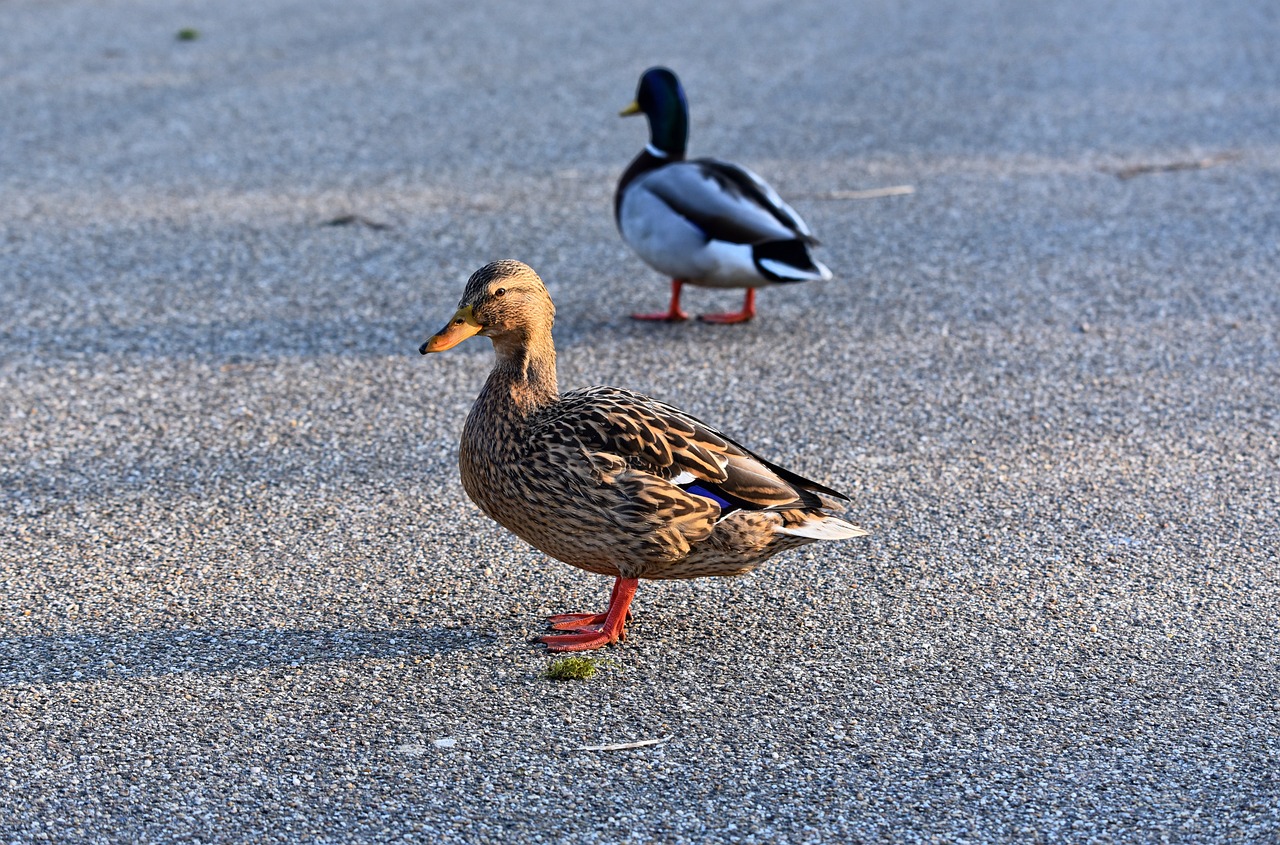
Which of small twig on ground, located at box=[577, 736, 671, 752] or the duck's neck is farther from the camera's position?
the duck's neck

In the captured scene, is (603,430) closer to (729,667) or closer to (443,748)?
(729,667)

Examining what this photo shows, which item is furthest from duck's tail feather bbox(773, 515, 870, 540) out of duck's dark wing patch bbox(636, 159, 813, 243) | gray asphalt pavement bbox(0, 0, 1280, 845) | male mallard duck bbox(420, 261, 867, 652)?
duck's dark wing patch bbox(636, 159, 813, 243)

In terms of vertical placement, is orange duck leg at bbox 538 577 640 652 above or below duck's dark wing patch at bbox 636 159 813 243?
below

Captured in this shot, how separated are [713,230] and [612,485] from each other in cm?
251

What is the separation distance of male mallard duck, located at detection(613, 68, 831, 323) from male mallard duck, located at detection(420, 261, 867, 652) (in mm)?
2143

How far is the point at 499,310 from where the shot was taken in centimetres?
357

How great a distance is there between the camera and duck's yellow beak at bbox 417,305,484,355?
3561 mm

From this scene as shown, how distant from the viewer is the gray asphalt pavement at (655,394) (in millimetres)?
2920

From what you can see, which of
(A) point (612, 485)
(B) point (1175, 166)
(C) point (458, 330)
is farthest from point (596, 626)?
(B) point (1175, 166)

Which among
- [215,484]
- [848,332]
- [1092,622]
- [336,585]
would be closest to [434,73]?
[848,332]

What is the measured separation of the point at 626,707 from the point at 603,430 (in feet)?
2.28

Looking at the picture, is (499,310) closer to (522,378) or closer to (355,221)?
(522,378)

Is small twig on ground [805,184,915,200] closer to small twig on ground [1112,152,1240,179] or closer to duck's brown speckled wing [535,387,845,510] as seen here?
small twig on ground [1112,152,1240,179]

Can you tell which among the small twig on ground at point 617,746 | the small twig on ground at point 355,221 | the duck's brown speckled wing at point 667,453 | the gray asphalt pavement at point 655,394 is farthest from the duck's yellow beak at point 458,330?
the small twig on ground at point 355,221
